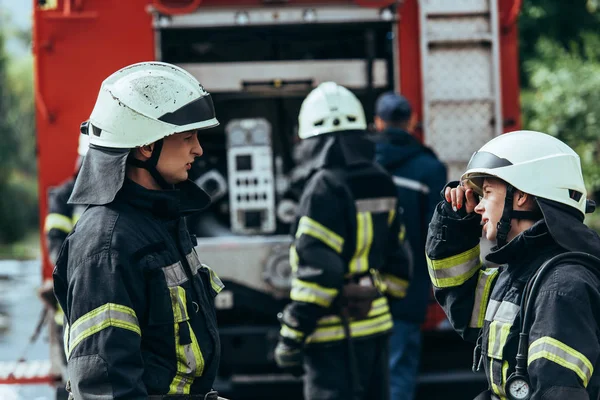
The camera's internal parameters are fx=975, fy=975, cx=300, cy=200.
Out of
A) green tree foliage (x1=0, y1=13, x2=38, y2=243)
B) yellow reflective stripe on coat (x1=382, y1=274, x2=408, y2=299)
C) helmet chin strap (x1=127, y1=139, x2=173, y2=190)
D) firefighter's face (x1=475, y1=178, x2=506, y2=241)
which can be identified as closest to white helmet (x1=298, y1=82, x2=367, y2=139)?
yellow reflective stripe on coat (x1=382, y1=274, x2=408, y2=299)

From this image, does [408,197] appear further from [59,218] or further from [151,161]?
[151,161]

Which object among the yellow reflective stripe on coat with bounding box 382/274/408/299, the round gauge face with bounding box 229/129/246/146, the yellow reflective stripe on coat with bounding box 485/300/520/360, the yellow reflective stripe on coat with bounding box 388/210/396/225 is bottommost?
the yellow reflective stripe on coat with bounding box 382/274/408/299

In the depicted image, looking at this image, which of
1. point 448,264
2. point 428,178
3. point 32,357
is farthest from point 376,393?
point 32,357

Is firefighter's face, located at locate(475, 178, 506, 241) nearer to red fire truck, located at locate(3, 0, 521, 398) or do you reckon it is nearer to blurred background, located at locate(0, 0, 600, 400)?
red fire truck, located at locate(3, 0, 521, 398)

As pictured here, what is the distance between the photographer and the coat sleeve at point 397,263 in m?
4.41

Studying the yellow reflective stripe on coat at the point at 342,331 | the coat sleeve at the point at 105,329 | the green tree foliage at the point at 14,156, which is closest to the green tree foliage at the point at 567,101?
the yellow reflective stripe on coat at the point at 342,331

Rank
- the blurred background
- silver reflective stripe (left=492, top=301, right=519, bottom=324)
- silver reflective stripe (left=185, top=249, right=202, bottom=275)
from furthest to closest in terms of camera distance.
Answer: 1. the blurred background
2. silver reflective stripe (left=185, top=249, right=202, bottom=275)
3. silver reflective stripe (left=492, top=301, right=519, bottom=324)

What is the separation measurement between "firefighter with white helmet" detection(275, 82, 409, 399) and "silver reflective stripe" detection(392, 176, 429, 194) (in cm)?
59

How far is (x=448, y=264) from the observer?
109 inches

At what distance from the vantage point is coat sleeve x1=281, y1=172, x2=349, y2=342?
4.05 metres

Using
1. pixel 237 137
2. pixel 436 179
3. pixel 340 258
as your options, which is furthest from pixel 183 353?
pixel 237 137

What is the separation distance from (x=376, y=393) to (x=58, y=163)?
Answer: 1.98m

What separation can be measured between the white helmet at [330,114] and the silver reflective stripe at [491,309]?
6.11 ft

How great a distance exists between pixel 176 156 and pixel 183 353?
20.4 inches
